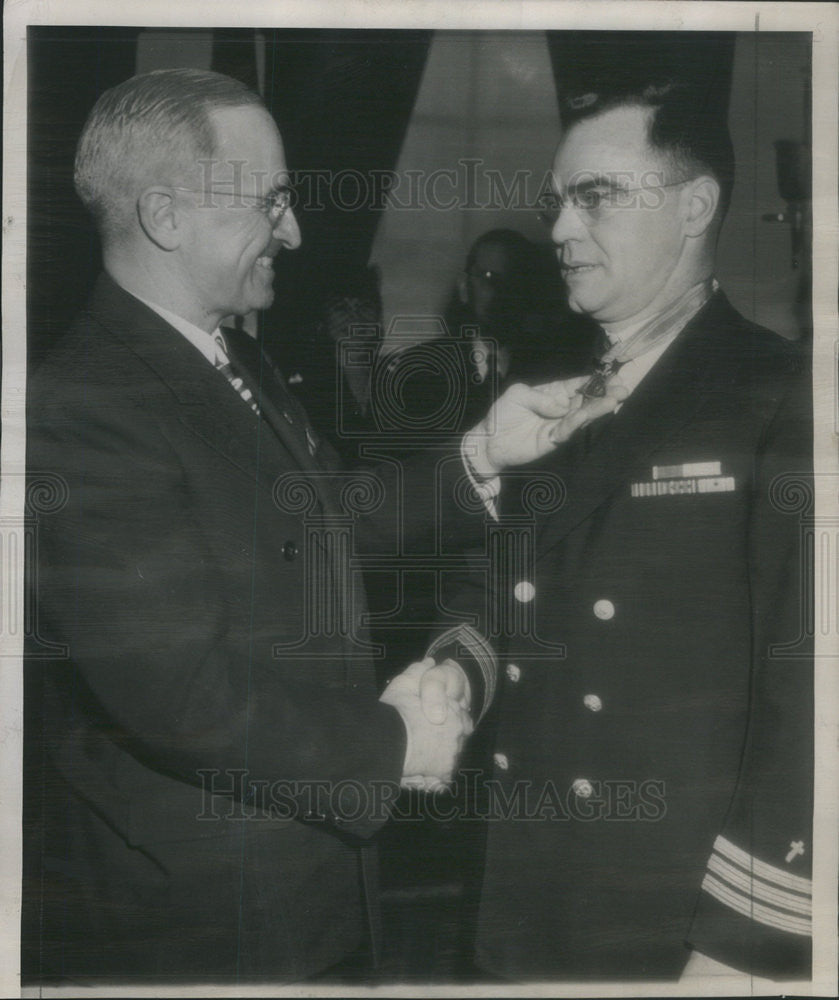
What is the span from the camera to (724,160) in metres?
2.20

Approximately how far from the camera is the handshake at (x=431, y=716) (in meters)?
2.16

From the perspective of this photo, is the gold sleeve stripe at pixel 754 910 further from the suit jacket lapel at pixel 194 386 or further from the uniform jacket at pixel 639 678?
the suit jacket lapel at pixel 194 386

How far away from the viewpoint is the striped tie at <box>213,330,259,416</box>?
85.3 inches

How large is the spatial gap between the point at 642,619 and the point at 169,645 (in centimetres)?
93

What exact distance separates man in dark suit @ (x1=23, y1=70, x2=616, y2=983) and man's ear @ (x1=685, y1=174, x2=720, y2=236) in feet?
1.80

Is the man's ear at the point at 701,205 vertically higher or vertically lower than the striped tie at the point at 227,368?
higher

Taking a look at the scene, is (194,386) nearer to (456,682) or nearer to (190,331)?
(190,331)

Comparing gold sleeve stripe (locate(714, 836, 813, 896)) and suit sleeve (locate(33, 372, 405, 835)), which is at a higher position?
suit sleeve (locate(33, 372, 405, 835))

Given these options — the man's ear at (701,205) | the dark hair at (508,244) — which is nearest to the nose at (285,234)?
the dark hair at (508,244)

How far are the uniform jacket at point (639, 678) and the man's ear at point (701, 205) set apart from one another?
158 mm

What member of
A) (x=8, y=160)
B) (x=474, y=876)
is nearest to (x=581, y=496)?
(x=474, y=876)

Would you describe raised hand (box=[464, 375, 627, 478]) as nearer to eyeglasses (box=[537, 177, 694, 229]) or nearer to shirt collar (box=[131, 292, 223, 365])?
eyeglasses (box=[537, 177, 694, 229])

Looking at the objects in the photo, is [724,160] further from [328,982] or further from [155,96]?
[328,982]

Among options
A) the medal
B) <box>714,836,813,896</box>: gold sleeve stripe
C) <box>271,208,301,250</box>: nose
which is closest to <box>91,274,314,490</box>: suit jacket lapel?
<box>271,208,301,250</box>: nose
